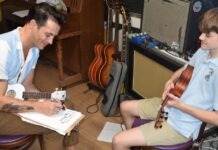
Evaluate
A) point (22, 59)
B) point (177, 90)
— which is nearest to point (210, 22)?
point (177, 90)

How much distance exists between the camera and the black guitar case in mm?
2334

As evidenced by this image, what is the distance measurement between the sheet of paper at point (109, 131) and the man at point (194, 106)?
635 millimetres

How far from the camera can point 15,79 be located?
1611 millimetres

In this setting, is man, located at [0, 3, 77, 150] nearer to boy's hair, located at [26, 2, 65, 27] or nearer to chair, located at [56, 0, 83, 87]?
boy's hair, located at [26, 2, 65, 27]

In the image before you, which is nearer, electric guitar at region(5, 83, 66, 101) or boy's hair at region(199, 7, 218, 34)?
boy's hair at region(199, 7, 218, 34)

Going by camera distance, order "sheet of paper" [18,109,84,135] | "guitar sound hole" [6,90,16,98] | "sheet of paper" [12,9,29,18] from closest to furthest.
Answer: "sheet of paper" [18,109,84,135] < "guitar sound hole" [6,90,16,98] < "sheet of paper" [12,9,29,18]

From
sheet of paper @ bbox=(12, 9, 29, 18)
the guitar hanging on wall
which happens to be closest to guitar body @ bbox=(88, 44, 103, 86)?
the guitar hanging on wall

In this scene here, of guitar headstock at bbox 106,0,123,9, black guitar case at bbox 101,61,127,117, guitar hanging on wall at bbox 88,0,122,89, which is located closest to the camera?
black guitar case at bbox 101,61,127,117

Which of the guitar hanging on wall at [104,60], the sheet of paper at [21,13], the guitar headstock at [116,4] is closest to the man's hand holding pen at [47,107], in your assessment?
the guitar hanging on wall at [104,60]

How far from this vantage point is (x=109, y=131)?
2.23 metres

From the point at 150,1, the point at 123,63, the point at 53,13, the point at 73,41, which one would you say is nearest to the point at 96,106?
the point at 123,63

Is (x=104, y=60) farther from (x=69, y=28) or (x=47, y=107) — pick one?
(x=47, y=107)

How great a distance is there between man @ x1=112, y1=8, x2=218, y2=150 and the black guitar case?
2.67ft

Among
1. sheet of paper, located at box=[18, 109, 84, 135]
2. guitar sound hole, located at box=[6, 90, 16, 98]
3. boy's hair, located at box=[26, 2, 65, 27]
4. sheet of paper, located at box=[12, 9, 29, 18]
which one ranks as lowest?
sheet of paper, located at box=[18, 109, 84, 135]
